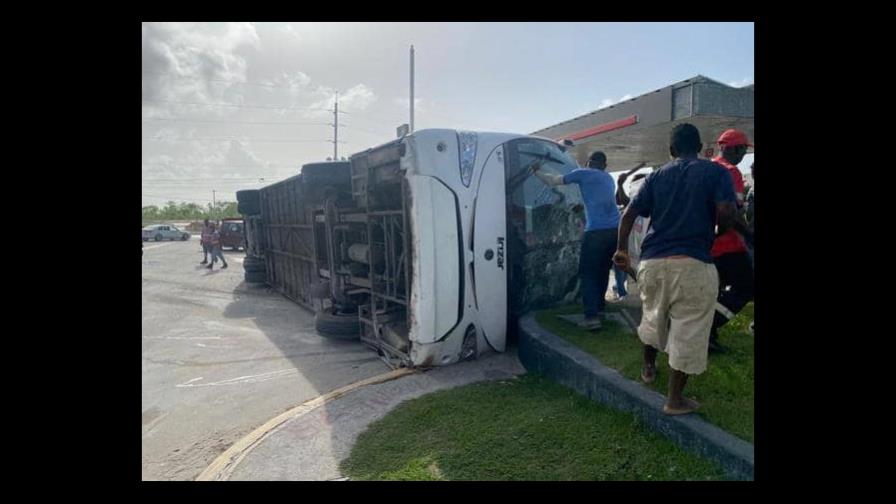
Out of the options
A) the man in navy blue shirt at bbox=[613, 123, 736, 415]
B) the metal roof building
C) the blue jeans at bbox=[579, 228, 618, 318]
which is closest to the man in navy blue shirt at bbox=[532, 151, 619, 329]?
the blue jeans at bbox=[579, 228, 618, 318]

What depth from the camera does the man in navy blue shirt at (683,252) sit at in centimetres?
261

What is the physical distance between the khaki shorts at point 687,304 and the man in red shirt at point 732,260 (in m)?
0.86

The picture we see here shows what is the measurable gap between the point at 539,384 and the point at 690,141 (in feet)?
7.37

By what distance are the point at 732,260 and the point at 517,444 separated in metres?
2.10

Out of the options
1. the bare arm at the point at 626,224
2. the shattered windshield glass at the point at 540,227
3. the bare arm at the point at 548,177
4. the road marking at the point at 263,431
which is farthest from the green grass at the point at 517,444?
the bare arm at the point at 548,177

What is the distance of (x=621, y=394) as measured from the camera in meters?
3.08

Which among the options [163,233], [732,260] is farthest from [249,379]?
[163,233]

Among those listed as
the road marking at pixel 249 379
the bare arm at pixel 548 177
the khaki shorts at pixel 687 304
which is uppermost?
the bare arm at pixel 548 177

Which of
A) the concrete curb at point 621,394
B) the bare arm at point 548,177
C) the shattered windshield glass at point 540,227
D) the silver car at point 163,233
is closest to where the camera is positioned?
the concrete curb at point 621,394

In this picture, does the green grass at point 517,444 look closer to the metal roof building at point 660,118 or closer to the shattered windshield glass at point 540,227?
the shattered windshield glass at point 540,227

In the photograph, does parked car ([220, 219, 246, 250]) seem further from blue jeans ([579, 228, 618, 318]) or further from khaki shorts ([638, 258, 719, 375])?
khaki shorts ([638, 258, 719, 375])

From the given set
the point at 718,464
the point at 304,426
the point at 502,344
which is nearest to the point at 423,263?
the point at 502,344

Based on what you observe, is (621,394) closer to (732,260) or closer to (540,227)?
(732,260)

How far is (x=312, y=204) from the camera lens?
646cm
